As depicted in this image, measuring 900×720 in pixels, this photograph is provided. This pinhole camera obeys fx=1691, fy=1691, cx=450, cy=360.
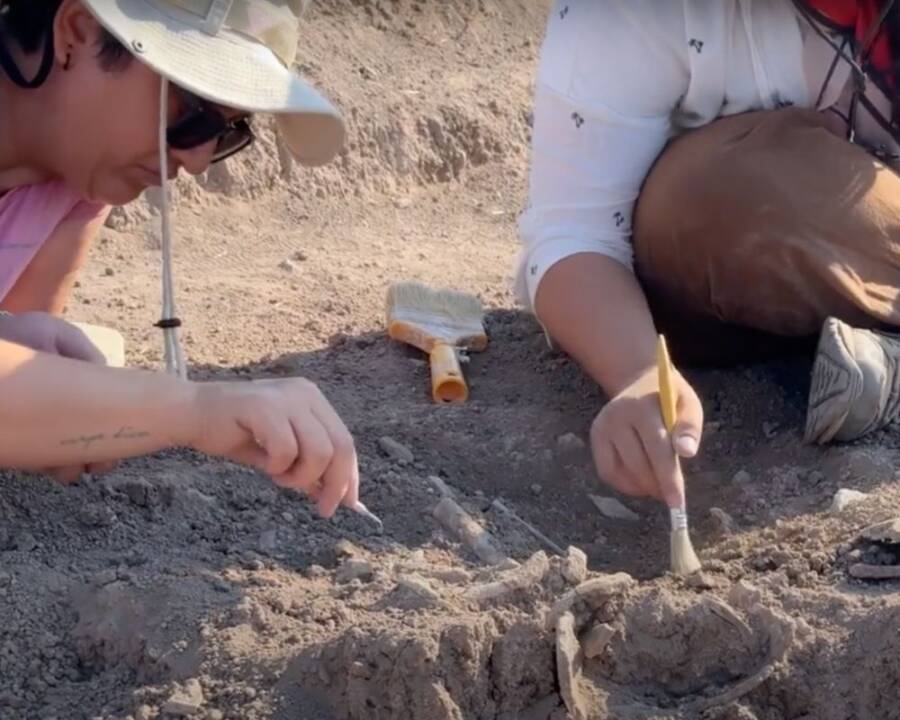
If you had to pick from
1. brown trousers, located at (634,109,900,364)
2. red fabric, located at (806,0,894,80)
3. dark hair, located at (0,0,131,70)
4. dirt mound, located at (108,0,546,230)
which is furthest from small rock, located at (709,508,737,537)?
dirt mound, located at (108,0,546,230)

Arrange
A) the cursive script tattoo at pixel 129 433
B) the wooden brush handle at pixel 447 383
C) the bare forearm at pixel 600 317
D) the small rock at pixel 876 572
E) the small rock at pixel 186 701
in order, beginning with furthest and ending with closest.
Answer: the wooden brush handle at pixel 447 383 < the bare forearm at pixel 600 317 < the small rock at pixel 876 572 < the cursive script tattoo at pixel 129 433 < the small rock at pixel 186 701

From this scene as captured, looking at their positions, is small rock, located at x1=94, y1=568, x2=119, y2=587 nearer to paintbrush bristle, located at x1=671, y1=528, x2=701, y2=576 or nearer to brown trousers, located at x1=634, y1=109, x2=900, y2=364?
paintbrush bristle, located at x1=671, y1=528, x2=701, y2=576

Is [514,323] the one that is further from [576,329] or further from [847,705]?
[847,705]

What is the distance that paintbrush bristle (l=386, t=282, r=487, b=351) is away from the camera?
2.88 meters

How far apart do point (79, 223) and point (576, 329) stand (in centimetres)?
75

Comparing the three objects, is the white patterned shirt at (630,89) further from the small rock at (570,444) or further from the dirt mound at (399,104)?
the dirt mound at (399,104)

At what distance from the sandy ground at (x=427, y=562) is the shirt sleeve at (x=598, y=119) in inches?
11.6

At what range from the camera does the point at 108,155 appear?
6.91ft

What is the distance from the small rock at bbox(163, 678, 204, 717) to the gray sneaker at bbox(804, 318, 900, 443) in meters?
1.02

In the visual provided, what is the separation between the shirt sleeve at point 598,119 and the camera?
2430 mm

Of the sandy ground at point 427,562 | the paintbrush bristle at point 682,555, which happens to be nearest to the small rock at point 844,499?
the sandy ground at point 427,562

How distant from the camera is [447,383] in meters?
2.69

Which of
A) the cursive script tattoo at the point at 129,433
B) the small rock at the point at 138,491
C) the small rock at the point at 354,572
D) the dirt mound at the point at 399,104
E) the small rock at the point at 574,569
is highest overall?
the cursive script tattoo at the point at 129,433

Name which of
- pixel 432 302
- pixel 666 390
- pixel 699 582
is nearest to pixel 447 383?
pixel 432 302
